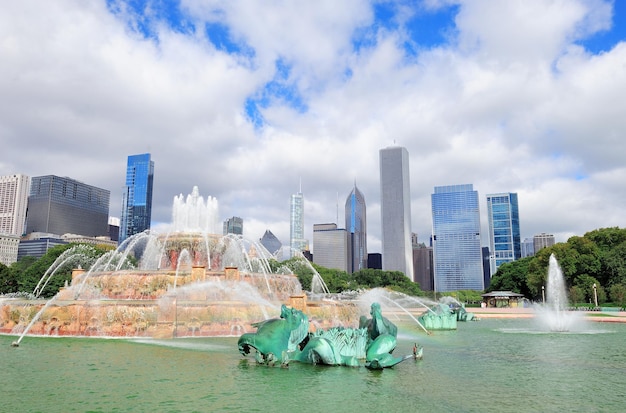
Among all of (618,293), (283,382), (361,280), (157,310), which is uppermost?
(361,280)

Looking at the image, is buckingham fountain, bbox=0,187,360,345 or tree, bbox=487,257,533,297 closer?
buckingham fountain, bbox=0,187,360,345

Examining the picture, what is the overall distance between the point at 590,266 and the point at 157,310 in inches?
2534

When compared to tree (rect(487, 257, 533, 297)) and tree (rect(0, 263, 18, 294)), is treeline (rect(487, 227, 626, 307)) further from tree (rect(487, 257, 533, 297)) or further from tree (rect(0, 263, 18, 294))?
tree (rect(0, 263, 18, 294))

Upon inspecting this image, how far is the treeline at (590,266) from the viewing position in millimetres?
63875

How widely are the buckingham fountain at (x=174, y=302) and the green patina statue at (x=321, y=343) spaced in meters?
5.93

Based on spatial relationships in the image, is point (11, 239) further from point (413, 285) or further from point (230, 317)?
point (230, 317)

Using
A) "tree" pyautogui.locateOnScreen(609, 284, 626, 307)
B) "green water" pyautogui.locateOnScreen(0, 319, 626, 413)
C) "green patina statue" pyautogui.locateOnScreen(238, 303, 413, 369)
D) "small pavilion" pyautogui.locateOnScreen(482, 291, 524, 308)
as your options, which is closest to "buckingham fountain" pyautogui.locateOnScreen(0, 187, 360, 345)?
"green water" pyautogui.locateOnScreen(0, 319, 626, 413)

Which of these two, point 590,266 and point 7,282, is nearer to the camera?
point 590,266

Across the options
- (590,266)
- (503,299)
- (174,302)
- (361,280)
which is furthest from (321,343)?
(361,280)

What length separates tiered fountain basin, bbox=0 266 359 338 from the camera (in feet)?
69.8

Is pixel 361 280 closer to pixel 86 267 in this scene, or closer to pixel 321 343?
pixel 86 267

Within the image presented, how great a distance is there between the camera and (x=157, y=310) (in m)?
21.5

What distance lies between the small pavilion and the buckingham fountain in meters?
50.6

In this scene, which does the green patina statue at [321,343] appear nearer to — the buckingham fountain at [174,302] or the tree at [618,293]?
the buckingham fountain at [174,302]
